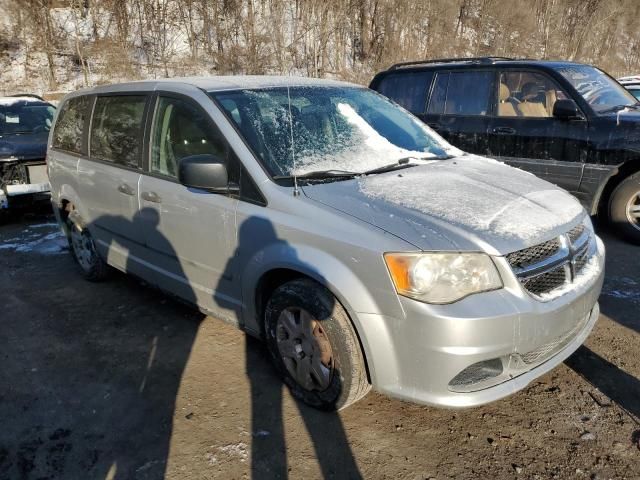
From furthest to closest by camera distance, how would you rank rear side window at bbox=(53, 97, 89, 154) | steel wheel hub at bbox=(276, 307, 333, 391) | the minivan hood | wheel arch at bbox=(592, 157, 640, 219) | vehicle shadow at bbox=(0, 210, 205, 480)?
wheel arch at bbox=(592, 157, 640, 219), rear side window at bbox=(53, 97, 89, 154), steel wheel hub at bbox=(276, 307, 333, 391), vehicle shadow at bbox=(0, 210, 205, 480), the minivan hood

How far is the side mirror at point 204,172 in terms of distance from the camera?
9.09ft

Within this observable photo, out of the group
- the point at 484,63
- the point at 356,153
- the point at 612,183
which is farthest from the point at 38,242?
the point at 612,183

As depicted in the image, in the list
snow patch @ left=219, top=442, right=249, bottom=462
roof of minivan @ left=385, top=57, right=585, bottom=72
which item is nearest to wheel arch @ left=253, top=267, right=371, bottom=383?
snow patch @ left=219, top=442, right=249, bottom=462

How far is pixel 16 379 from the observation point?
325cm

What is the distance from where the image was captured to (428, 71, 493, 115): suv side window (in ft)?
19.6

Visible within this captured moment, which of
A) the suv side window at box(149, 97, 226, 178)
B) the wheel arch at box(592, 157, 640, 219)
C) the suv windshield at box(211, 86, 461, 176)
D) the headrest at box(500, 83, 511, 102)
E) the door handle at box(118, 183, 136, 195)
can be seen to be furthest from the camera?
the headrest at box(500, 83, 511, 102)

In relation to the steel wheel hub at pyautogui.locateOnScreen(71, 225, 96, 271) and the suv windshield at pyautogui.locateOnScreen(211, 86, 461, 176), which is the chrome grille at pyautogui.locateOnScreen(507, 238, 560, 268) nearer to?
the suv windshield at pyautogui.locateOnScreen(211, 86, 461, 176)

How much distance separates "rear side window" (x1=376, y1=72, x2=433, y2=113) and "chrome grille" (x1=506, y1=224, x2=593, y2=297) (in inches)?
164

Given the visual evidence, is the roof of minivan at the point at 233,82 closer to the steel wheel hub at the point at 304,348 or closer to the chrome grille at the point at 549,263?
the steel wheel hub at the point at 304,348

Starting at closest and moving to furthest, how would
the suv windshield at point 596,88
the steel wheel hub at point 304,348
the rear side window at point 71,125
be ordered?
1. the steel wheel hub at point 304,348
2. the rear side window at point 71,125
3. the suv windshield at point 596,88

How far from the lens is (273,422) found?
2.71m

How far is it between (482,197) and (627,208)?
3.41m

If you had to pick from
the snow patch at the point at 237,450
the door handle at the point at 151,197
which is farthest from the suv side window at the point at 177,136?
the snow patch at the point at 237,450

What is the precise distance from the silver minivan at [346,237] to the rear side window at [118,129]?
0.07 feet
